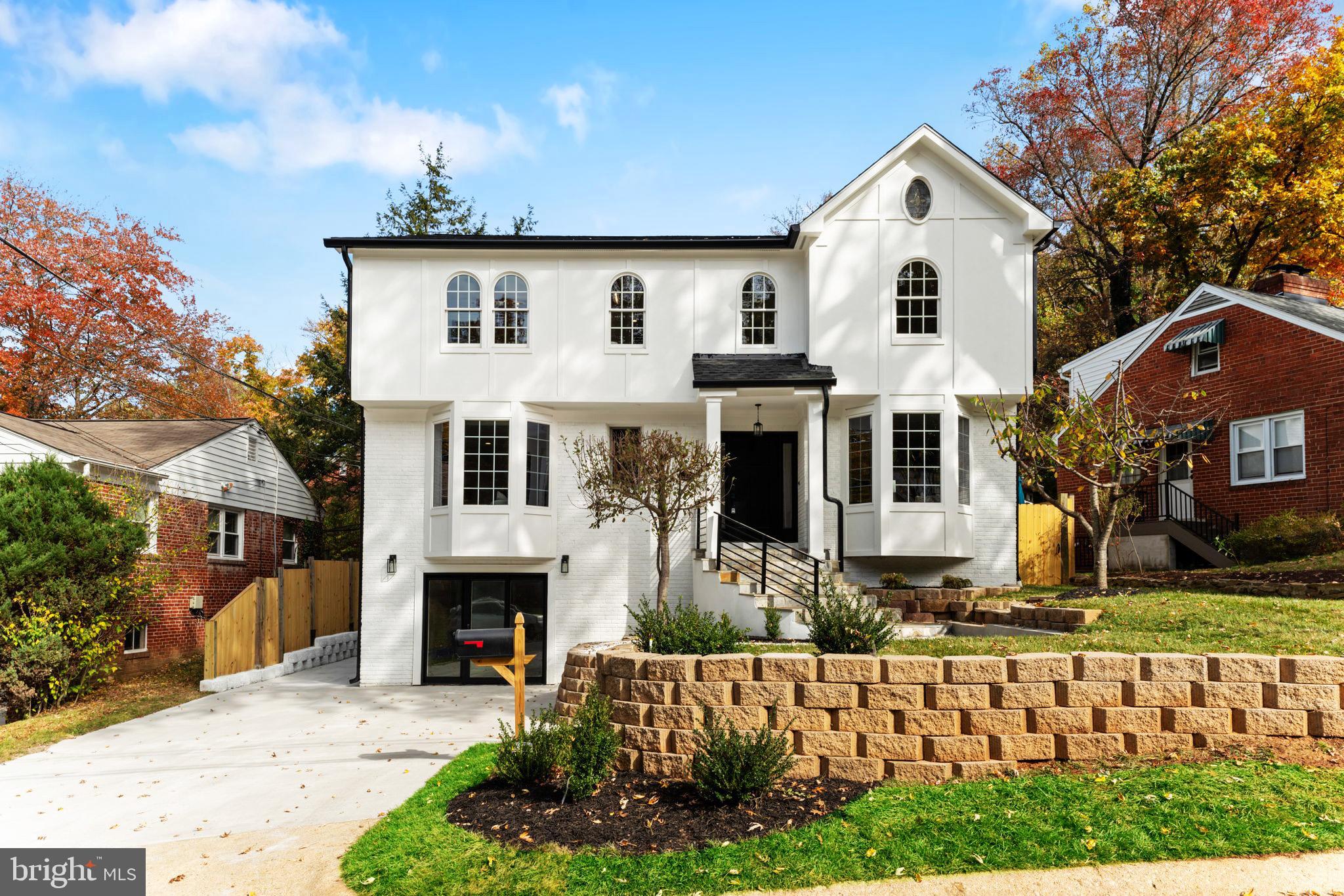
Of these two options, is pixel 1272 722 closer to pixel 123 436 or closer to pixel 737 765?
pixel 737 765

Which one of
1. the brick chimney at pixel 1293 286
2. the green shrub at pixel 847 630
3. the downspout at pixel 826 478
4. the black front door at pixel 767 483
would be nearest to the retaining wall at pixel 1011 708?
the green shrub at pixel 847 630

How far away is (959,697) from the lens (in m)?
7.40

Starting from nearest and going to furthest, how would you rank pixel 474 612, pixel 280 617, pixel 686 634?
pixel 686 634
pixel 474 612
pixel 280 617

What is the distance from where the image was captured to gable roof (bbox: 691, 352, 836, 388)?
14.4m

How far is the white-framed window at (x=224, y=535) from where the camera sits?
18641mm

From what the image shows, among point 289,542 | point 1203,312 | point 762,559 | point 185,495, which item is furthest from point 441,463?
point 1203,312

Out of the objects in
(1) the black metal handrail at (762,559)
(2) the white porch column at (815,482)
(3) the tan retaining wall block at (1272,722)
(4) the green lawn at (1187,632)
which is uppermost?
(2) the white porch column at (815,482)

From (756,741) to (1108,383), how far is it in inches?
722

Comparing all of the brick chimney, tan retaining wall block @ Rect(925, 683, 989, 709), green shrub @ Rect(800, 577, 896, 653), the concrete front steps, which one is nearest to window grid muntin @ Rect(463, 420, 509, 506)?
the concrete front steps

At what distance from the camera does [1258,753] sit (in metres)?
7.05

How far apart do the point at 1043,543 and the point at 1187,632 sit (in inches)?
398

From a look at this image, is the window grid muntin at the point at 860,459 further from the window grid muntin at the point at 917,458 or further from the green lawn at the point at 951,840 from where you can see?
the green lawn at the point at 951,840

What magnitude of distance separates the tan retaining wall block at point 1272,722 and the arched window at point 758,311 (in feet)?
Result: 32.6

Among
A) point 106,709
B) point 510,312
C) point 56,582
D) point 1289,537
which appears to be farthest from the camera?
point 1289,537
